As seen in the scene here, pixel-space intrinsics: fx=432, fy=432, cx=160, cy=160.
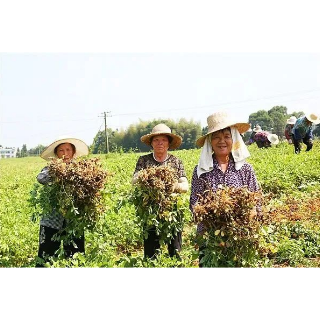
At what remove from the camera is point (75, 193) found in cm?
376

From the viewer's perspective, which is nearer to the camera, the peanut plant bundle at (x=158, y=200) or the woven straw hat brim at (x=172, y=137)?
the peanut plant bundle at (x=158, y=200)

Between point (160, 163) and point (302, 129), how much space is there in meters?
9.41

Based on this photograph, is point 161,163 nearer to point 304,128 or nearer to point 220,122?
point 220,122

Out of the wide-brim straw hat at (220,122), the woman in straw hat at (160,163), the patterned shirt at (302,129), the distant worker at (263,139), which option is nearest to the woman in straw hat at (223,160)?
the wide-brim straw hat at (220,122)

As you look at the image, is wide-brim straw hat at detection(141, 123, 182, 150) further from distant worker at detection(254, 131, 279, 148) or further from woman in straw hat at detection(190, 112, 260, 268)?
distant worker at detection(254, 131, 279, 148)

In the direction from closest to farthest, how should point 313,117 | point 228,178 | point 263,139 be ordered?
point 228,178 < point 313,117 < point 263,139

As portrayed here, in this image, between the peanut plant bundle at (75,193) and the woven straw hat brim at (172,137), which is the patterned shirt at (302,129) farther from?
the peanut plant bundle at (75,193)

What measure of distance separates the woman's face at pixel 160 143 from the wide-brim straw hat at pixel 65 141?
2.30ft

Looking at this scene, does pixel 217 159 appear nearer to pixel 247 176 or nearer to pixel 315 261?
pixel 247 176

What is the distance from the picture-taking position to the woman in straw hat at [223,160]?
3.19 m

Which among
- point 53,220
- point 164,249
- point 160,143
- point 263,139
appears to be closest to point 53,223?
point 53,220

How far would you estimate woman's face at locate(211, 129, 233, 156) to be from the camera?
3203 mm

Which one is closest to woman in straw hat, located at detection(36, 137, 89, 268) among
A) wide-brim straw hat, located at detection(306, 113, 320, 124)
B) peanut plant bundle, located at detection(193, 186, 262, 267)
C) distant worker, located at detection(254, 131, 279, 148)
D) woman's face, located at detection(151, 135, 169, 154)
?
woman's face, located at detection(151, 135, 169, 154)
